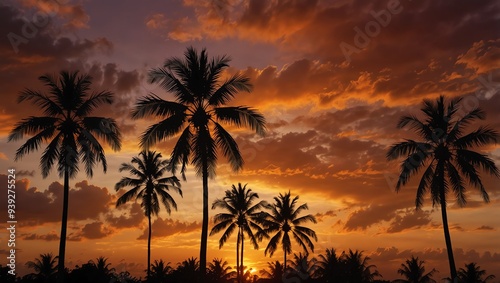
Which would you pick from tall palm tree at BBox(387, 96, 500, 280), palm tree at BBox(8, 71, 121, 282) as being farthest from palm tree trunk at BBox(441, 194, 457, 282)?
palm tree at BBox(8, 71, 121, 282)

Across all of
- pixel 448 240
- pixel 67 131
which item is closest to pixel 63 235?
pixel 67 131

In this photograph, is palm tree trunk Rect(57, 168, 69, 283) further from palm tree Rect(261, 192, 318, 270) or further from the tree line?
palm tree Rect(261, 192, 318, 270)

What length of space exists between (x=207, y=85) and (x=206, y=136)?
267cm

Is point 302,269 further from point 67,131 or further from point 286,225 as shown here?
point 67,131

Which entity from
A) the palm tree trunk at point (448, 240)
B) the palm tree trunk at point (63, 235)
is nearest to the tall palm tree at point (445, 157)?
the palm tree trunk at point (448, 240)

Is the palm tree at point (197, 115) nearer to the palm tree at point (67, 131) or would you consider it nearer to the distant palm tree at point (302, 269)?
the palm tree at point (67, 131)

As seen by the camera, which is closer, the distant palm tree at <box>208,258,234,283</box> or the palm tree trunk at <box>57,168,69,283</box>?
the palm tree trunk at <box>57,168,69,283</box>

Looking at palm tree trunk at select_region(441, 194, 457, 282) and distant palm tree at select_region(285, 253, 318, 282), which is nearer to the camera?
palm tree trunk at select_region(441, 194, 457, 282)

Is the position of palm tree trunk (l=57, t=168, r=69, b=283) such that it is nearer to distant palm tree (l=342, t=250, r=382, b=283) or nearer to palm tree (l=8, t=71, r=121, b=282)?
palm tree (l=8, t=71, r=121, b=282)

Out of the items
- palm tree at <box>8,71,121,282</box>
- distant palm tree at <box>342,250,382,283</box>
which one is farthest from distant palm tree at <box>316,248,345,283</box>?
palm tree at <box>8,71,121,282</box>

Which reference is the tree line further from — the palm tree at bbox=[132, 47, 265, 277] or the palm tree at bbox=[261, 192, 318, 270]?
the palm tree at bbox=[261, 192, 318, 270]

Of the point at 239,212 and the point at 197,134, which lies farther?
the point at 239,212

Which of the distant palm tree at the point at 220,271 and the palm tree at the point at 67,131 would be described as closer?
the palm tree at the point at 67,131

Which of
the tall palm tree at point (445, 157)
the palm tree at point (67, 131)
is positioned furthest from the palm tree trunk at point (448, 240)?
the palm tree at point (67, 131)
